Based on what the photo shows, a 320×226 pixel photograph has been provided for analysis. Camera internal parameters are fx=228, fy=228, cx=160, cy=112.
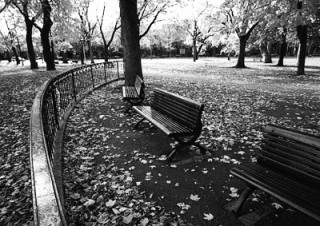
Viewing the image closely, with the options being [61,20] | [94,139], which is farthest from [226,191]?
[61,20]

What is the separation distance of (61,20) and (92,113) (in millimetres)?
16406

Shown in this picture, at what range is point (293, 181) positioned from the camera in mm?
2658

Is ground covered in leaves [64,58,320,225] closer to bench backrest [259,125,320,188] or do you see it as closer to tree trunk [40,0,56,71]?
bench backrest [259,125,320,188]

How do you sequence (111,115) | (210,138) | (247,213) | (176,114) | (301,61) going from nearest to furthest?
1. (247,213)
2. (176,114)
3. (210,138)
4. (111,115)
5. (301,61)

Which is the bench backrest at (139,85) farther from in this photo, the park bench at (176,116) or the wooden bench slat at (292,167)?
the wooden bench slat at (292,167)

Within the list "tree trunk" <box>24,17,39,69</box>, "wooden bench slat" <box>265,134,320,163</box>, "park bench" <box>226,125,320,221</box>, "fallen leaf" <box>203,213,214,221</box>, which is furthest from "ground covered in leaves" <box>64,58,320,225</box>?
"tree trunk" <box>24,17,39,69</box>

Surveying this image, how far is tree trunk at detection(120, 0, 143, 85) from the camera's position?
351 inches

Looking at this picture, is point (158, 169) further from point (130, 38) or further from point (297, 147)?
point (130, 38)

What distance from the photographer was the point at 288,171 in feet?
8.90

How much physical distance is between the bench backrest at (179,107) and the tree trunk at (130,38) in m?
4.17

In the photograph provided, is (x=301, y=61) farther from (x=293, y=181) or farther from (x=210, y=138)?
(x=293, y=181)

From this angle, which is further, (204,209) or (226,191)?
(226,191)

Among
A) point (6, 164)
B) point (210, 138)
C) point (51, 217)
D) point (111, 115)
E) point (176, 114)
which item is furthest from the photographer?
point (111, 115)

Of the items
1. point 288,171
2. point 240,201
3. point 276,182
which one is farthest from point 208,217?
point 288,171
